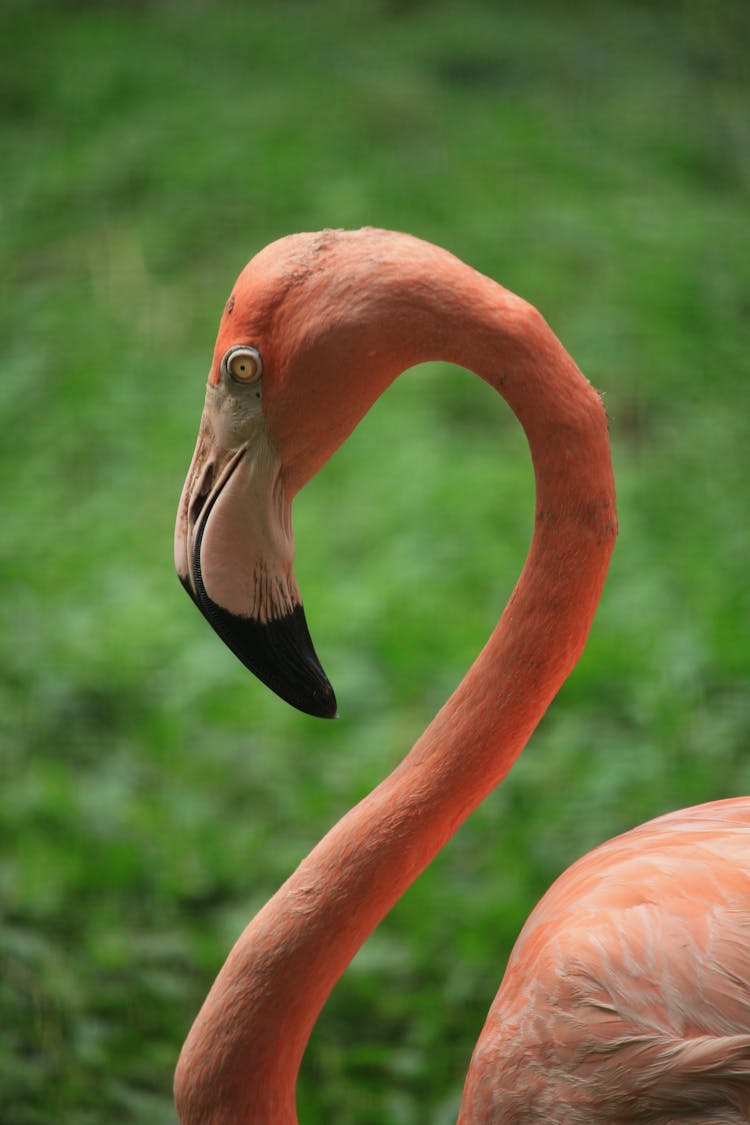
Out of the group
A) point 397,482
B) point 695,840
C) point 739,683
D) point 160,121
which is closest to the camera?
point 695,840

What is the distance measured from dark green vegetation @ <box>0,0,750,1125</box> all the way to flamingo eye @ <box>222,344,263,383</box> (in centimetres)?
149

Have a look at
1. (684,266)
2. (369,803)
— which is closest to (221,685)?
(369,803)

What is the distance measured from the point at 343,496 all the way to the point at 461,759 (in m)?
2.58

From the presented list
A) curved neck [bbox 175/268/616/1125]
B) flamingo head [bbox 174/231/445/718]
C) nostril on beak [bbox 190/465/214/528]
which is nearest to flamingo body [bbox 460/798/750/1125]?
curved neck [bbox 175/268/616/1125]

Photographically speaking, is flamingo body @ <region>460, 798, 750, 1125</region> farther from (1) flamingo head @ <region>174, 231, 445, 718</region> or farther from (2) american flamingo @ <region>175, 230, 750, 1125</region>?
(1) flamingo head @ <region>174, 231, 445, 718</region>

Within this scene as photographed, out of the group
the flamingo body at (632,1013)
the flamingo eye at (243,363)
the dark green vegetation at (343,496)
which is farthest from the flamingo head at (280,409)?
the dark green vegetation at (343,496)

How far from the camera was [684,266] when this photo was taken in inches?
199

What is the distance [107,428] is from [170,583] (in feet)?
2.99

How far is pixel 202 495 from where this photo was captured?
1.56 metres

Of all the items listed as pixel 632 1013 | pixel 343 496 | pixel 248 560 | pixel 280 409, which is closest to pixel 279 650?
pixel 248 560

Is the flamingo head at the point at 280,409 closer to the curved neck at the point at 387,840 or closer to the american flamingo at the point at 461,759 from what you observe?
the american flamingo at the point at 461,759

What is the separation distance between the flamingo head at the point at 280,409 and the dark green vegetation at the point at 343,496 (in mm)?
1229

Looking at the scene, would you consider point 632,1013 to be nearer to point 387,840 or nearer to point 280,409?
point 387,840

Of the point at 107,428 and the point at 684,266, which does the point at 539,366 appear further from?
the point at 684,266
